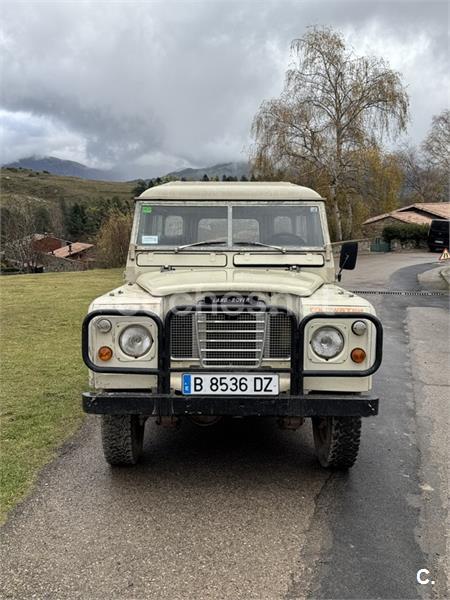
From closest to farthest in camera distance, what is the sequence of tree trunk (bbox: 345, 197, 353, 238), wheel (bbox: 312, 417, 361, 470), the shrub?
wheel (bbox: 312, 417, 361, 470) → tree trunk (bbox: 345, 197, 353, 238) → the shrub

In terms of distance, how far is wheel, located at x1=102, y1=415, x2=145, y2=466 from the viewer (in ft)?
12.7

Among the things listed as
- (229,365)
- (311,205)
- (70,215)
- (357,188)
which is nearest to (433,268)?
(357,188)

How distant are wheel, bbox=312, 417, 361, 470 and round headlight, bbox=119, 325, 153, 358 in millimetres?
1415

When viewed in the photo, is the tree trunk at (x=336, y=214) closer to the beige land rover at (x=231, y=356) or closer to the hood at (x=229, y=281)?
the hood at (x=229, y=281)

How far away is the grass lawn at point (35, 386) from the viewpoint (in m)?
4.24

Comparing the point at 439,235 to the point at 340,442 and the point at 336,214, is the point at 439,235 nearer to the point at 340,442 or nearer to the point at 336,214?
the point at 336,214

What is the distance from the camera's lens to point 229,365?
365cm

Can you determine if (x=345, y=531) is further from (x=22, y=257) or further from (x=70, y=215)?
(x=70, y=215)

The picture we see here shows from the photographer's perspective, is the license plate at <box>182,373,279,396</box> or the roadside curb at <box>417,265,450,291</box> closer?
the license plate at <box>182,373,279,396</box>

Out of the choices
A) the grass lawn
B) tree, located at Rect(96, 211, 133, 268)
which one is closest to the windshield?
the grass lawn

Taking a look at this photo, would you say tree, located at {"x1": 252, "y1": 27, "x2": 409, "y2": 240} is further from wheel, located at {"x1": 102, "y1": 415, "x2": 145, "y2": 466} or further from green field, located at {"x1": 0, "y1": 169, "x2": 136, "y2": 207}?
green field, located at {"x1": 0, "y1": 169, "x2": 136, "y2": 207}

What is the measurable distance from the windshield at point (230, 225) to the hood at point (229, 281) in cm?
36

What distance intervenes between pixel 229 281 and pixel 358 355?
1.06 meters

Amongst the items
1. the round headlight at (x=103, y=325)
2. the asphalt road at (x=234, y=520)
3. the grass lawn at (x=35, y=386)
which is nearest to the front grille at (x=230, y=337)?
the round headlight at (x=103, y=325)
